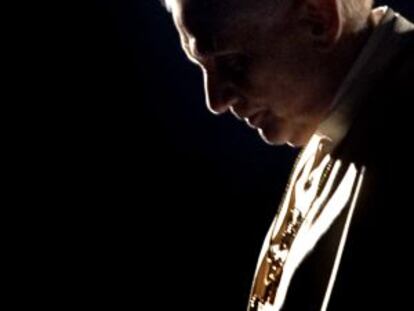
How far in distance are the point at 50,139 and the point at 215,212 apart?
0.42m

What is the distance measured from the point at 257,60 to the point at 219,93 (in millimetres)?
72

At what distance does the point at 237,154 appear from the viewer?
4.82ft

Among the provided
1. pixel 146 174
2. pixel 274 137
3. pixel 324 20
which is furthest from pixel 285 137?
pixel 146 174

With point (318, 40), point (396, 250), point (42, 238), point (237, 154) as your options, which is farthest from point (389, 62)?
point (42, 238)

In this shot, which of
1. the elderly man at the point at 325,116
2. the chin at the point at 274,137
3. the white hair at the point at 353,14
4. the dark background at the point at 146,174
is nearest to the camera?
the elderly man at the point at 325,116

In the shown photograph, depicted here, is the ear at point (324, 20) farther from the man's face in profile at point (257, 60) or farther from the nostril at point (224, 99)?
the nostril at point (224, 99)

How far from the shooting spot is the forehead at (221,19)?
76cm

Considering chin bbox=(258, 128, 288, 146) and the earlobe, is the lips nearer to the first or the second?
chin bbox=(258, 128, 288, 146)

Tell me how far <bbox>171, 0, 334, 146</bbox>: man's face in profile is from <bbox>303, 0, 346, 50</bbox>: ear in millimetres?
15

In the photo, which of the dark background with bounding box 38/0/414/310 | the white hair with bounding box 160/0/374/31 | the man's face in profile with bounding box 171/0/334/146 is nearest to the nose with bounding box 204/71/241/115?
the man's face in profile with bounding box 171/0/334/146

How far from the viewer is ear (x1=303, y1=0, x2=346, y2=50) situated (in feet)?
2.41

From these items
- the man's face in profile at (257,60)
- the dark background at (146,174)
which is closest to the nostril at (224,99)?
the man's face in profile at (257,60)

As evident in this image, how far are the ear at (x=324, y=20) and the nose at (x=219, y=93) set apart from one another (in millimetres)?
139

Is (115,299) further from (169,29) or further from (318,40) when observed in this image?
(318,40)
